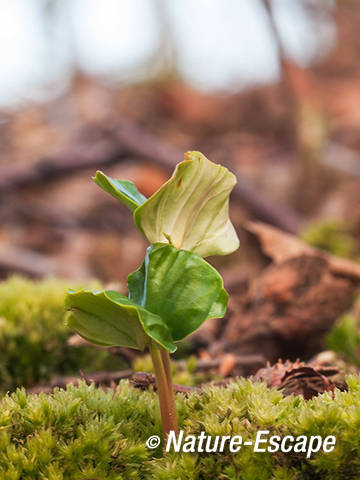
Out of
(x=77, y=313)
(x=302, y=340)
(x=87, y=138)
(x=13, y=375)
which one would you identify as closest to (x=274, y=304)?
(x=302, y=340)

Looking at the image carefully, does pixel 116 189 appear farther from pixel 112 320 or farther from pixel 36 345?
pixel 36 345

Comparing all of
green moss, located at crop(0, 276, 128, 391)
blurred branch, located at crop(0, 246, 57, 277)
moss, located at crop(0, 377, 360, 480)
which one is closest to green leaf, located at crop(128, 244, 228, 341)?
moss, located at crop(0, 377, 360, 480)

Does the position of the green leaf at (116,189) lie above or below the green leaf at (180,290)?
above

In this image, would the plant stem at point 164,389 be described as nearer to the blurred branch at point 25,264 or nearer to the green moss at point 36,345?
the green moss at point 36,345

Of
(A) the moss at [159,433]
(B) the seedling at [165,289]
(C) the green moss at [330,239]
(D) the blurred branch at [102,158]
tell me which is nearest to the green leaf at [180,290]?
(B) the seedling at [165,289]

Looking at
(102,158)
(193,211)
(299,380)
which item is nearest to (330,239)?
(299,380)

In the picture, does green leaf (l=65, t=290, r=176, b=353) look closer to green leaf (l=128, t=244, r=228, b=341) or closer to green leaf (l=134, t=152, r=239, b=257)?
green leaf (l=128, t=244, r=228, b=341)

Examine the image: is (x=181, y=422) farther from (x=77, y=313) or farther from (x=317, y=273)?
(x=317, y=273)
